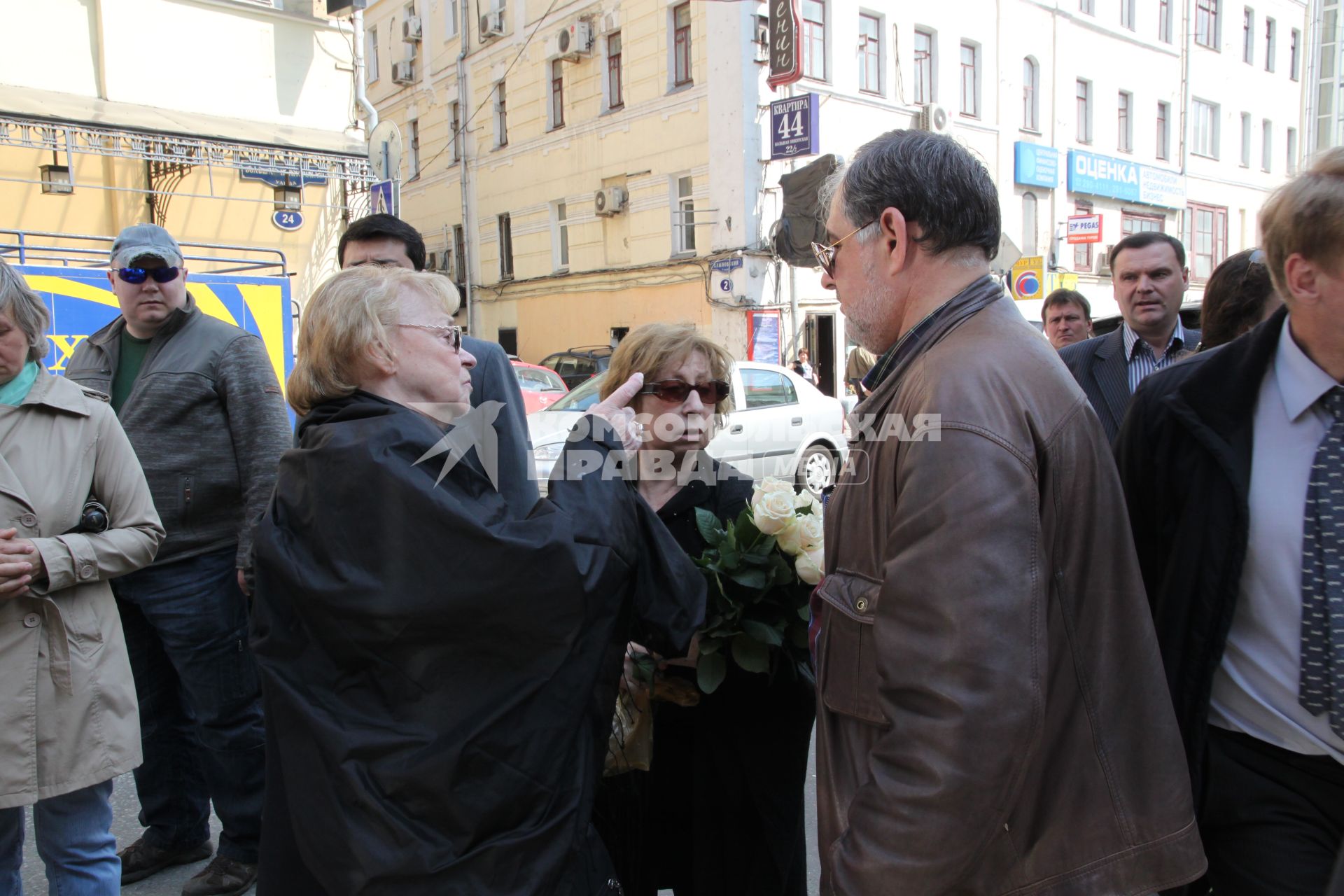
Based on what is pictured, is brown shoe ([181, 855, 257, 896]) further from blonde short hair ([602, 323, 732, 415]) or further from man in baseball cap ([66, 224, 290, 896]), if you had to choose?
blonde short hair ([602, 323, 732, 415])

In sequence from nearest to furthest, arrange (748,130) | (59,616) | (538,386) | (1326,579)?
(1326,579) < (59,616) < (538,386) < (748,130)

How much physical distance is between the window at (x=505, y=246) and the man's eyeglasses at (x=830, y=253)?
24.2 metres

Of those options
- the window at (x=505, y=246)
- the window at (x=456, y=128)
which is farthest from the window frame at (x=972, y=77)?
the window at (x=456, y=128)

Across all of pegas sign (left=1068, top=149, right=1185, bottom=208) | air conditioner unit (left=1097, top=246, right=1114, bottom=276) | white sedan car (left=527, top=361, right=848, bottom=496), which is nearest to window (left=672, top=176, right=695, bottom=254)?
white sedan car (left=527, top=361, right=848, bottom=496)

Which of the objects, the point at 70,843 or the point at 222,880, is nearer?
the point at 70,843

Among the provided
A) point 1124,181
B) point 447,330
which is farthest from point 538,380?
point 1124,181

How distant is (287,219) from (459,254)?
14426 mm

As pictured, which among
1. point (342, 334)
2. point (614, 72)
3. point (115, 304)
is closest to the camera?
point (342, 334)

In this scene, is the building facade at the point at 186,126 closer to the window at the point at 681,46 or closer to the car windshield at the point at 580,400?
the car windshield at the point at 580,400

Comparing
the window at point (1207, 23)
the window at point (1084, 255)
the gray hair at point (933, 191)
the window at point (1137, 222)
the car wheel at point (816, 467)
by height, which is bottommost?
the car wheel at point (816, 467)

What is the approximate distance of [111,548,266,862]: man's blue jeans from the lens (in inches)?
123

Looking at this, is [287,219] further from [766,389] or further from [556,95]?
[556,95]

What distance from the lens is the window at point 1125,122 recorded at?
84.5 feet

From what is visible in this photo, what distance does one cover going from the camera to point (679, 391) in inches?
108
